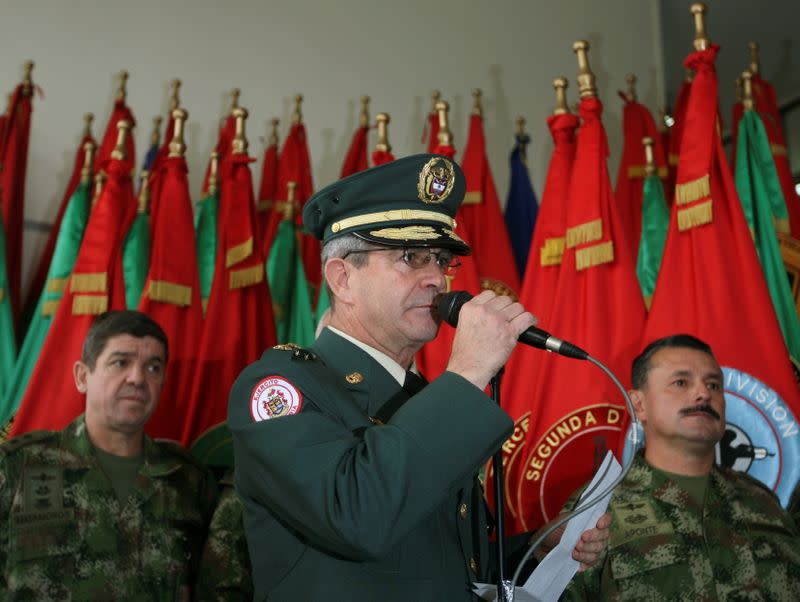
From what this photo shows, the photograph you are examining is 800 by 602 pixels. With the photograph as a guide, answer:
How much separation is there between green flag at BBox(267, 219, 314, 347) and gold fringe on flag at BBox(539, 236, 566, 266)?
1045 mm

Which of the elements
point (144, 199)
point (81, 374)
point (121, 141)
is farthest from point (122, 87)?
point (81, 374)

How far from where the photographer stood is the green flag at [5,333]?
357cm

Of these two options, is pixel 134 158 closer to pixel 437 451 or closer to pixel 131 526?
pixel 131 526

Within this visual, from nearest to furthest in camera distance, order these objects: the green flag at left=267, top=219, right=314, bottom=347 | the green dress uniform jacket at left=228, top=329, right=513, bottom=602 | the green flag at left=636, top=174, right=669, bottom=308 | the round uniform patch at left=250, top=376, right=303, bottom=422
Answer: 1. the green dress uniform jacket at left=228, top=329, right=513, bottom=602
2. the round uniform patch at left=250, top=376, right=303, bottom=422
3. the green flag at left=636, top=174, right=669, bottom=308
4. the green flag at left=267, top=219, right=314, bottom=347

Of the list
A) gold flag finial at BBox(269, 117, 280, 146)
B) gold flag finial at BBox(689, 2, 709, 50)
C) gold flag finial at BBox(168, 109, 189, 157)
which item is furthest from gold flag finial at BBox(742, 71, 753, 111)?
gold flag finial at BBox(168, 109, 189, 157)

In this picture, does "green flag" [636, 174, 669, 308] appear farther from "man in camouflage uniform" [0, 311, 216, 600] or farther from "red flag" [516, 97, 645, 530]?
"man in camouflage uniform" [0, 311, 216, 600]

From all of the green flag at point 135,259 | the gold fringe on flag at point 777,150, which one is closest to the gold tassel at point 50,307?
the green flag at point 135,259

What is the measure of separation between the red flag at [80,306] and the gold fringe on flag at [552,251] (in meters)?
1.59

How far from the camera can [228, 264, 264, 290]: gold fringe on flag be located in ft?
11.5

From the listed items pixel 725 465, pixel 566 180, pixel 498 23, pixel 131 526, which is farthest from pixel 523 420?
pixel 498 23

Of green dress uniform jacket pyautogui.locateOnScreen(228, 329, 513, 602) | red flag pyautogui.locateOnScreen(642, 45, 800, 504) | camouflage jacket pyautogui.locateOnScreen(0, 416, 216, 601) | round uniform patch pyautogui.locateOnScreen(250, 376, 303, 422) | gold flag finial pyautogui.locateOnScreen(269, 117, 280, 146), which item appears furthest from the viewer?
gold flag finial pyautogui.locateOnScreen(269, 117, 280, 146)

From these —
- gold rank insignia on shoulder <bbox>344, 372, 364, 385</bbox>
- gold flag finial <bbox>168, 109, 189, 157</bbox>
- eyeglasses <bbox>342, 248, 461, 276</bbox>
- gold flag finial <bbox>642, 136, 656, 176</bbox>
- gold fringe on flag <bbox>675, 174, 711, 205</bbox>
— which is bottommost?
gold rank insignia on shoulder <bbox>344, 372, 364, 385</bbox>

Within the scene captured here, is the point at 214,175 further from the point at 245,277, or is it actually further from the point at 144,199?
the point at 245,277

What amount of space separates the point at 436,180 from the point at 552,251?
1.74 m
